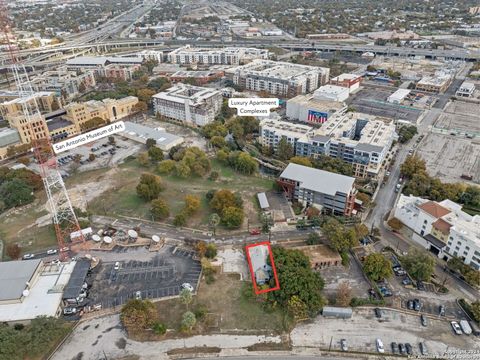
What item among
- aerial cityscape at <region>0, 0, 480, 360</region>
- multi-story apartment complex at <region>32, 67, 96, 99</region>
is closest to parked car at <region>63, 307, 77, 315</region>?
aerial cityscape at <region>0, 0, 480, 360</region>

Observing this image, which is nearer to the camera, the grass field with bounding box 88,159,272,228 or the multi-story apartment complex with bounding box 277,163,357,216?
the multi-story apartment complex with bounding box 277,163,357,216

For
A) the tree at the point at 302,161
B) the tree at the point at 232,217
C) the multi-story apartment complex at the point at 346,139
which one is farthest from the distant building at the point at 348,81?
the tree at the point at 232,217

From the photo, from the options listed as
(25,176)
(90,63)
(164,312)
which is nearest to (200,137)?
(25,176)

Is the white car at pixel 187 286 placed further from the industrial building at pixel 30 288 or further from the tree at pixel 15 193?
the tree at pixel 15 193

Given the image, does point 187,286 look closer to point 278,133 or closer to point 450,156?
point 278,133

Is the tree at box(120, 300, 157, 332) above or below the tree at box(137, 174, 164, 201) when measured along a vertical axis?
below

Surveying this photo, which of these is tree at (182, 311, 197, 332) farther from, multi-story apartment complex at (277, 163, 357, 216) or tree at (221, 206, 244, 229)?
multi-story apartment complex at (277, 163, 357, 216)
